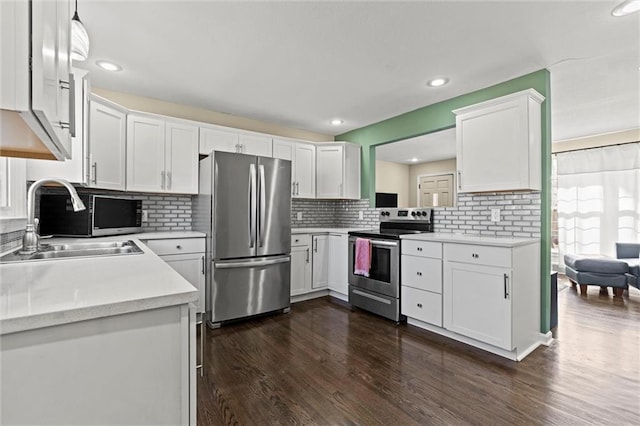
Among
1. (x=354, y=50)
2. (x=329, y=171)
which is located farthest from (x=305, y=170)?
(x=354, y=50)

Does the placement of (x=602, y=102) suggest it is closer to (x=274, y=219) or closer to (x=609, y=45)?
(x=609, y=45)

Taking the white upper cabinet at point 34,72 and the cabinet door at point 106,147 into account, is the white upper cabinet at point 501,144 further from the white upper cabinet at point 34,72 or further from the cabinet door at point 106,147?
the cabinet door at point 106,147

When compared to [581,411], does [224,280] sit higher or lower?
higher

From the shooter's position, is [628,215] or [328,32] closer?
[328,32]

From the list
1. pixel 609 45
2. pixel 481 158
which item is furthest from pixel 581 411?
pixel 609 45

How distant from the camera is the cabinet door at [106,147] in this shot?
2.76 meters

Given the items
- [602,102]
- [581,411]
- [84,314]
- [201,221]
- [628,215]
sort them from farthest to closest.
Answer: [628,215], [602,102], [201,221], [581,411], [84,314]

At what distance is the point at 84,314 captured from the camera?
30.2 inches

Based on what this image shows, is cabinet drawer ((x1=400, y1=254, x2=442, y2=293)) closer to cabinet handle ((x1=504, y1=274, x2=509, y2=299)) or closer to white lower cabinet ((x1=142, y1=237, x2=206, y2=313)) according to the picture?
cabinet handle ((x1=504, y1=274, x2=509, y2=299))

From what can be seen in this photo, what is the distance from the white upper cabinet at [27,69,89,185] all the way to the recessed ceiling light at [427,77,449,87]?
2988mm

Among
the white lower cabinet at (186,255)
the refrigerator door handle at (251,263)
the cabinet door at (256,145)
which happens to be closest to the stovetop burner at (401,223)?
the refrigerator door handle at (251,263)

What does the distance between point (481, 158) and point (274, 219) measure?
219 cm

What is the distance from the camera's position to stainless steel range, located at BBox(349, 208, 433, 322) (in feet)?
10.7

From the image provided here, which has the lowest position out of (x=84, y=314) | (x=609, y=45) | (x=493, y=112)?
(x=84, y=314)
